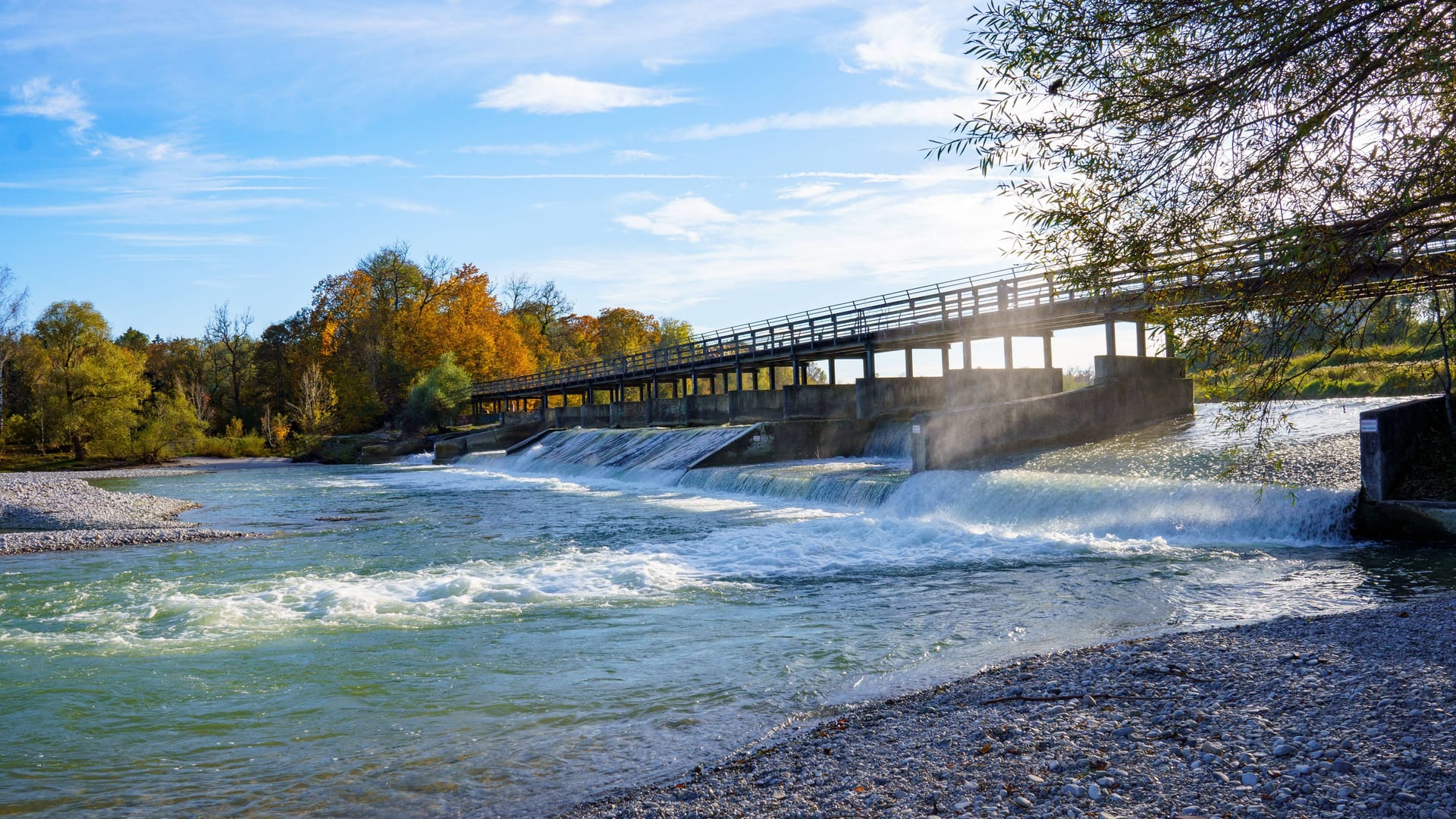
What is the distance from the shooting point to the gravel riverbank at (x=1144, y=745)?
3.88 meters

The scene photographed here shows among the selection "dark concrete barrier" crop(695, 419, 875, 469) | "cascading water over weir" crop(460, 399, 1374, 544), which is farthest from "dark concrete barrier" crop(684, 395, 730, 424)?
"cascading water over weir" crop(460, 399, 1374, 544)

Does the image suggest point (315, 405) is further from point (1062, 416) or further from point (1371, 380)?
point (1371, 380)

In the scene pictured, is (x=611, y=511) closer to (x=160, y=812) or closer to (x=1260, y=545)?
(x=1260, y=545)

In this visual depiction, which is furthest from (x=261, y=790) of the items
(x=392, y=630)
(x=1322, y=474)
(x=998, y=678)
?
(x=1322, y=474)

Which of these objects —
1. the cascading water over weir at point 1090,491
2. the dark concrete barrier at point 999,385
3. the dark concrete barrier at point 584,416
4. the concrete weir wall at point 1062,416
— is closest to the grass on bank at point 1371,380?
the concrete weir wall at point 1062,416

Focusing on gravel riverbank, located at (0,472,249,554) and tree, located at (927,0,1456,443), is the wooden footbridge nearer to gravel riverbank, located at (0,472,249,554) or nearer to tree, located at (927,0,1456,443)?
tree, located at (927,0,1456,443)

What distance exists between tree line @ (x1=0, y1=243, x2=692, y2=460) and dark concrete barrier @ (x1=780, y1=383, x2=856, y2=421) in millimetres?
29455

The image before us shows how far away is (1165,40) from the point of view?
6727 millimetres

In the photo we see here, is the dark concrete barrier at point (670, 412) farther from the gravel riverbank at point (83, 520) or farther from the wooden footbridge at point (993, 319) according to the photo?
the gravel riverbank at point (83, 520)

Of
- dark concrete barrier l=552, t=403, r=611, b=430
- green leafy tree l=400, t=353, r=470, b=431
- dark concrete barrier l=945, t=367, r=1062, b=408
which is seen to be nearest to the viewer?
dark concrete barrier l=945, t=367, r=1062, b=408

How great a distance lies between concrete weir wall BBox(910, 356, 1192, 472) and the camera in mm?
19078

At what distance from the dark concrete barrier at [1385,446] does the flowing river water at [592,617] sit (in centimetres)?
51

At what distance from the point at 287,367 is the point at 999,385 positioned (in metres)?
59.2

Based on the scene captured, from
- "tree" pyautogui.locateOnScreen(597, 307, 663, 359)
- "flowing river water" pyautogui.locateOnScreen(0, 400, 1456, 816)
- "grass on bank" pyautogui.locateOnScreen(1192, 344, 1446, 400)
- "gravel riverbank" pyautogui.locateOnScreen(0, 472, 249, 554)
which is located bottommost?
"flowing river water" pyautogui.locateOnScreen(0, 400, 1456, 816)
